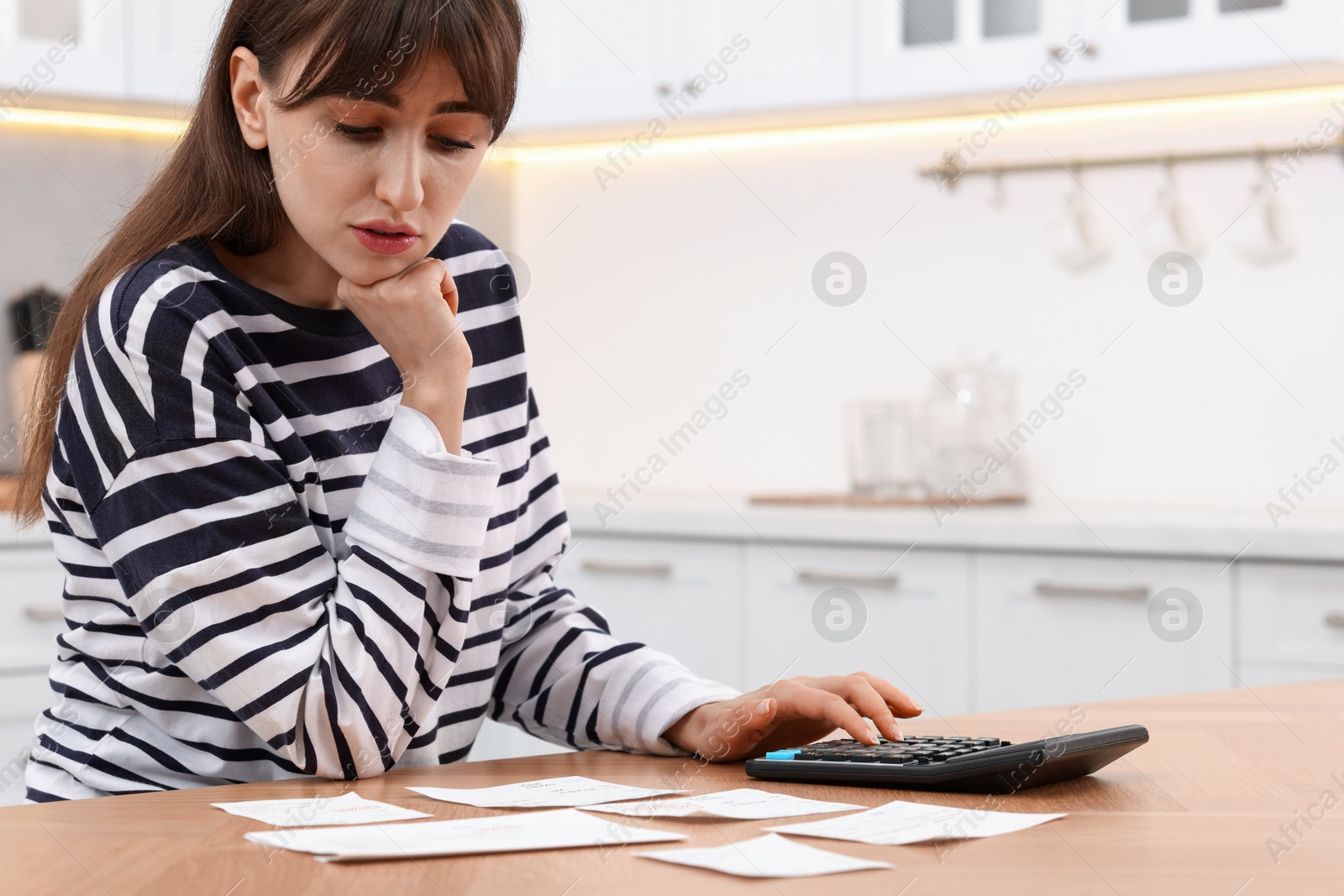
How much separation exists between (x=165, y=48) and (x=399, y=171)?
197 cm

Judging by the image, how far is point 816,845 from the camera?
0.65m

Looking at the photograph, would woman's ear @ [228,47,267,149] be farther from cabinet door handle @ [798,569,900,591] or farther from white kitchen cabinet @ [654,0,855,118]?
white kitchen cabinet @ [654,0,855,118]

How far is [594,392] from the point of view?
10.8ft

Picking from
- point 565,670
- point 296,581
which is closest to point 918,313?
point 565,670

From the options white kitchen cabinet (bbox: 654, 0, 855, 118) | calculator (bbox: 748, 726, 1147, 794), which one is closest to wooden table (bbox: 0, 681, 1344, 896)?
calculator (bbox: 748, 726, 1147, 794)

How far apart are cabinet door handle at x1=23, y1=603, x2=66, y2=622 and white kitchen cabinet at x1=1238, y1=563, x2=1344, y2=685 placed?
1819 mm

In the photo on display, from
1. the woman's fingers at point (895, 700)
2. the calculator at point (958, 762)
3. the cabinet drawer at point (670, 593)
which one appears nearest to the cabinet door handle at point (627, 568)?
the cabinet drawer at point (670, 593)

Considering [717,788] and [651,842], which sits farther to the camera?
[717,788]

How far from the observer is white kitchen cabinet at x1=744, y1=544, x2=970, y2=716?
224 cm

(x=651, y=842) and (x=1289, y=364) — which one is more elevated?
(x=1289, y=364)

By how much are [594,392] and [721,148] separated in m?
0.63

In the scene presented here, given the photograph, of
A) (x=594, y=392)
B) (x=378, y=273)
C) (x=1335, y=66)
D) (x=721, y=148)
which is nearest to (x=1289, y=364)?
(x=1335, y=66)

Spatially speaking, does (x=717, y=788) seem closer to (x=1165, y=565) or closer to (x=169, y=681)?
(x=169, y=681)

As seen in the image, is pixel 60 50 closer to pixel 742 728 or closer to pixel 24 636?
pixel 24 636
